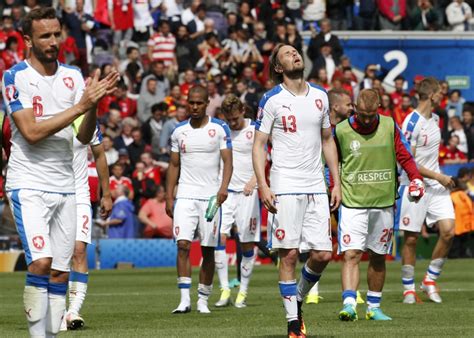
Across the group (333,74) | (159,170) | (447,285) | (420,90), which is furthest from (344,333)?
(333,74)

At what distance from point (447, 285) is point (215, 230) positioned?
559 centimetres

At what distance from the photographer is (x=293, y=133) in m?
12.2

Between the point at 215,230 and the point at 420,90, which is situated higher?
the point at 420,90

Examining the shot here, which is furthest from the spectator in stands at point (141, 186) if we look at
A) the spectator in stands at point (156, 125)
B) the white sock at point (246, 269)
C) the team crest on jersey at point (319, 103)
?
the team crest on jersey at point (319, 103)

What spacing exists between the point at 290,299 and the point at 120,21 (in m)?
22.1

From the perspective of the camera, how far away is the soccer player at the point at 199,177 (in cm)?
1617

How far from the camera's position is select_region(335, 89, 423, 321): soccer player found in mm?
14227

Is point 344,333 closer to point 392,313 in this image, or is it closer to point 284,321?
point 284,321

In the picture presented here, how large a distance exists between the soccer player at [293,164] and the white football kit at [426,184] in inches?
194

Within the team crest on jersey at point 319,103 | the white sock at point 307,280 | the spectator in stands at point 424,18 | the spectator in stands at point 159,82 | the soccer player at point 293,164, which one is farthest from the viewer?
the spectator in stands at point 424,18

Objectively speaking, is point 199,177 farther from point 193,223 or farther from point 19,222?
point 19,222

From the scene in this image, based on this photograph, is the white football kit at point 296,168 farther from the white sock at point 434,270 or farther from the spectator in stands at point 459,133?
the spectator in stands at point 459,133

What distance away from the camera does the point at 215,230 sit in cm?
1634

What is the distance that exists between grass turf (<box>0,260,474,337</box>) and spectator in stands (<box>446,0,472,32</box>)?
14259 millimetres
